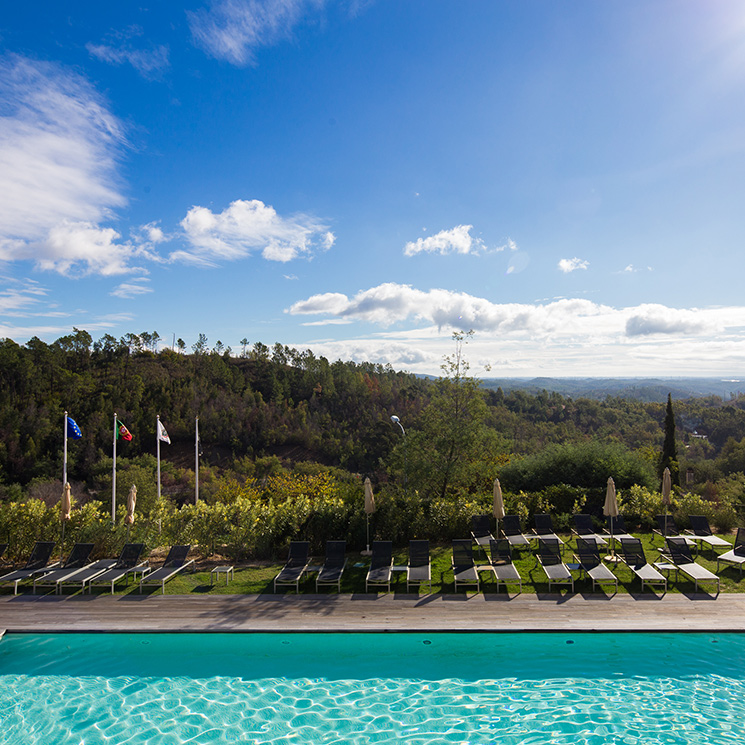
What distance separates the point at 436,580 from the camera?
373 inches

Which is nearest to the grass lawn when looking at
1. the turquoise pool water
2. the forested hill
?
the turquoise pool water

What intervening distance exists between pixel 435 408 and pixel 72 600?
1023cm

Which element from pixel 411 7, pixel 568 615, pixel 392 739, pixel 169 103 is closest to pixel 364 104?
pixel 411 7

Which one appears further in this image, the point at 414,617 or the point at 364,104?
the point at 364,104

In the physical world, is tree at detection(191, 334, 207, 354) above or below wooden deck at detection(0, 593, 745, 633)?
above

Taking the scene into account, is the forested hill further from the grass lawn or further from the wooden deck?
the wooden deck

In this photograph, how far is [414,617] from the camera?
25.5 feet

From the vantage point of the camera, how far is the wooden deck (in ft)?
24.4

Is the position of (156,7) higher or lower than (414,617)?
higher

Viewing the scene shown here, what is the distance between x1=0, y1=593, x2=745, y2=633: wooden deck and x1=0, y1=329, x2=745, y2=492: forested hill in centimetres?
2768

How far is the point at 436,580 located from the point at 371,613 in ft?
6.49

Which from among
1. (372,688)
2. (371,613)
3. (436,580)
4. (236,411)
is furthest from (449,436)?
(236,411)

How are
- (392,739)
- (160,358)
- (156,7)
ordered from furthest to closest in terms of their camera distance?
(160,358), (156,7), (392,739)

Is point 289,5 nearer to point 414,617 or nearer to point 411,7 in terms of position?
point 411,7
